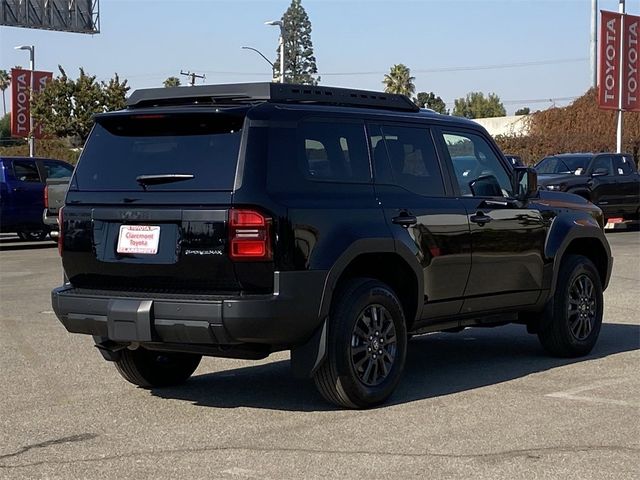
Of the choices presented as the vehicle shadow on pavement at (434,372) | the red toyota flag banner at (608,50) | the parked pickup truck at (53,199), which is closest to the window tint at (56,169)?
the parked pickup truck at (53,199)

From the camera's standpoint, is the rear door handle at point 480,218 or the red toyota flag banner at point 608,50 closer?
the rear door handle at point 480,218

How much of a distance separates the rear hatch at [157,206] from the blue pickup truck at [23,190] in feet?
50.7

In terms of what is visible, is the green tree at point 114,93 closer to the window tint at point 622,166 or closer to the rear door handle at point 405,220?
the window tint at point 622,166

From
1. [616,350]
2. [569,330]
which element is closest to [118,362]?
[569,330]

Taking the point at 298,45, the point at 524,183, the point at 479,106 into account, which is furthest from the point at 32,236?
the point at 479,106

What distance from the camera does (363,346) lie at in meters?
6.97

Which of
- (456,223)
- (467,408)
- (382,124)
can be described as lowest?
(467,408)

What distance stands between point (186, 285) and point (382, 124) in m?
1.85

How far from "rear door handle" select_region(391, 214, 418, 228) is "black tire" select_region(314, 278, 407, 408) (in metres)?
0.42

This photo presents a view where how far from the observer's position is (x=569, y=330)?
29.1 ft

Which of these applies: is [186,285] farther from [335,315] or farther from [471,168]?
[471,168]

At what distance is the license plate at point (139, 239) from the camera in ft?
21.7

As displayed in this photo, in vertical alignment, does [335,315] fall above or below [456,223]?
below

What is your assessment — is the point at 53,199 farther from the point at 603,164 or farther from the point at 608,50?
the point at 608,50
